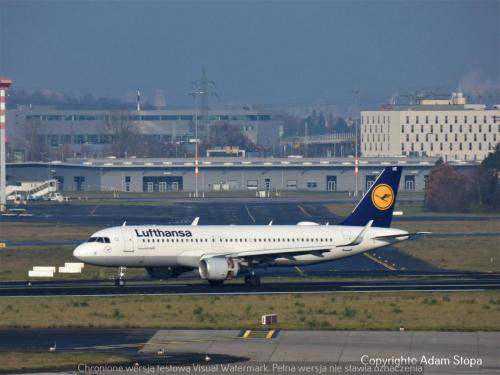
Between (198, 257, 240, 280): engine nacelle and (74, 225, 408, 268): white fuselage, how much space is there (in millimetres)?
1119

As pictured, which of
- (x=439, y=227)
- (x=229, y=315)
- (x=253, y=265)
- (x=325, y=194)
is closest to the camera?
(x=229, y=315)

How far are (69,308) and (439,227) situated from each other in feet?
210

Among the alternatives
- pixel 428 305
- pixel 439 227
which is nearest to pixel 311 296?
pixel 428 305

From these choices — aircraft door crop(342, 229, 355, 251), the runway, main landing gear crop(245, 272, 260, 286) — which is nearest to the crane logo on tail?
aircraft door crop(342, 229, 355, 251)

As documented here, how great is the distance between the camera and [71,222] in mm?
126188

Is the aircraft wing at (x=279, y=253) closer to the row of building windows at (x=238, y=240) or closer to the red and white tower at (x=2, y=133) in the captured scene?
the row of building windows at (x=238, y=240)

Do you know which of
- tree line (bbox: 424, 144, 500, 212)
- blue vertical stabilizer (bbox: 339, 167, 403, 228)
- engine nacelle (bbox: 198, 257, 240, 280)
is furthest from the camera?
tree line (bbox: 424, 144, 500, 212)

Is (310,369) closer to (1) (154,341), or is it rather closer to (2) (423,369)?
(2) (423,369)

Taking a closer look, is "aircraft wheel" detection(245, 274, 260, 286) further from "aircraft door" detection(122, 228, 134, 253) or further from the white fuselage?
"aircraft door" detection(122, 228, 134, 253)

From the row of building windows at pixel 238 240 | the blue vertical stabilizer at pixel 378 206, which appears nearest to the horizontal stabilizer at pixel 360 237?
the row of building windows at pixel 238 240

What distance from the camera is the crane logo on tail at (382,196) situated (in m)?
74.6

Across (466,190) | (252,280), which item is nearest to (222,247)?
(252,280)

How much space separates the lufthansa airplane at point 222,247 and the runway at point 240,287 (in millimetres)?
1113

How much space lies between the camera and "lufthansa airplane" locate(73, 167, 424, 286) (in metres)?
67.2
